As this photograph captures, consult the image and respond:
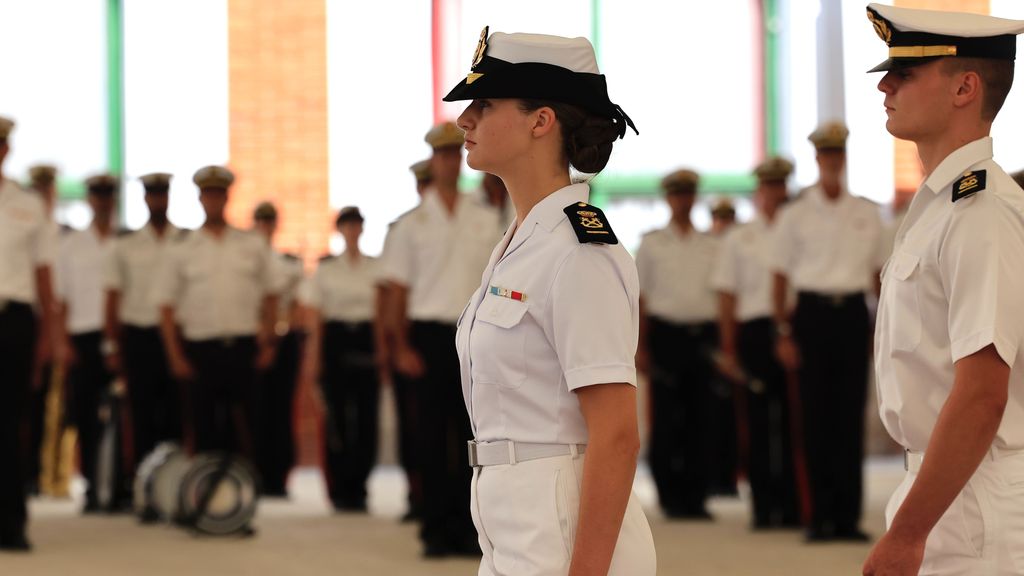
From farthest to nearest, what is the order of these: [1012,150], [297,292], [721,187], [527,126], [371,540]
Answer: [721,187]
[1012,150]
[297,292]
[371,540]
[527,126]

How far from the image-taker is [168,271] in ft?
24.8

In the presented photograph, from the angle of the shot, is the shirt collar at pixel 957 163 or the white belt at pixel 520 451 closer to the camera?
the white belt at pixel 520 451

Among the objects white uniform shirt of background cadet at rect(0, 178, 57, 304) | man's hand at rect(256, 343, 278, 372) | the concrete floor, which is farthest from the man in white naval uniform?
man's hand at rect(256, 343, 278, 372)

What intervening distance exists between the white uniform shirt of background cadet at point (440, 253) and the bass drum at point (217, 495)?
3.98ft

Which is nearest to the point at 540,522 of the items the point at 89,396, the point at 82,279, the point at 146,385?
the point at 146,385

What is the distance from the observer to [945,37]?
6.82ft

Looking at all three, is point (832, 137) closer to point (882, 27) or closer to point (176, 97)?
point (882, 27)

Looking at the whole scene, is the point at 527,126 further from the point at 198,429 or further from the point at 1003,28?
Answer: the point at 198,429

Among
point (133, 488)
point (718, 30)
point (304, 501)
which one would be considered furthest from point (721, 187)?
point (133, 488)

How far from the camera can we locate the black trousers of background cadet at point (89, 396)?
829 centimetres

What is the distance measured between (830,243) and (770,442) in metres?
1.29

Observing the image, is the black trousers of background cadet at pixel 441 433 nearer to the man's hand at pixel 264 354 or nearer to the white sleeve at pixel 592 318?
the man's hand at pixel 264 354


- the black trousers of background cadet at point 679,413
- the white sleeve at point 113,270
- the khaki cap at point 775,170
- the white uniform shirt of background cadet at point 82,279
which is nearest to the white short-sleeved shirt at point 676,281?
the black trousers of background cadet at point 679,413

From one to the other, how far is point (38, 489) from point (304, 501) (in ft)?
5.42
